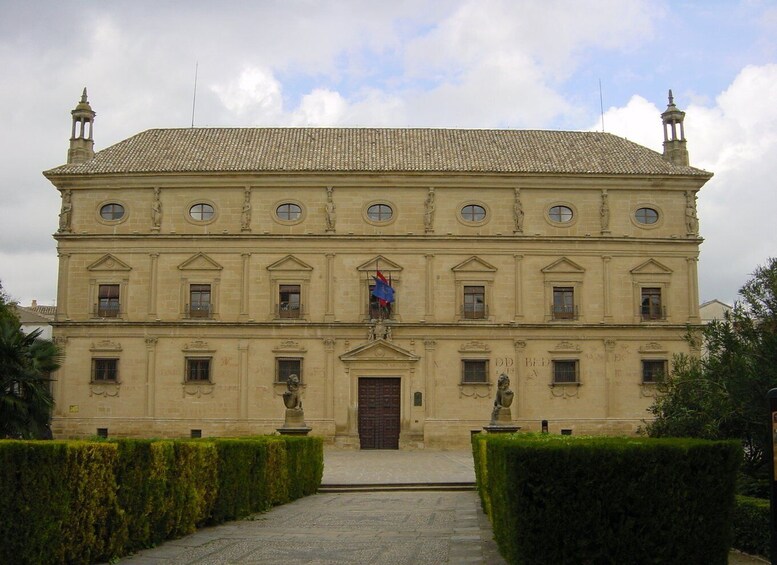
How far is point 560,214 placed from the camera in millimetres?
40344

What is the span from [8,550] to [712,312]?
70595mm

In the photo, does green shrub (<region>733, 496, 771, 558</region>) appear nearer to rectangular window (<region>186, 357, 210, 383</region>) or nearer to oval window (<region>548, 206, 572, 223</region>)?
oval window (<region>548, 206, 572, 223</region>)

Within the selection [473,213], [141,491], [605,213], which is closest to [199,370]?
[473,213]

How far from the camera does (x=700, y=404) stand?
1898 cm

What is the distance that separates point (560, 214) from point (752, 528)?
29.2m

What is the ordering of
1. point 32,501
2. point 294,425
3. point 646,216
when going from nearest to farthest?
point 32,501 → point 294,425 → point 646,216

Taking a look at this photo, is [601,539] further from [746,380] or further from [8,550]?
[746,380]

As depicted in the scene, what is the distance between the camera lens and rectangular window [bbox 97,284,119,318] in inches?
1565

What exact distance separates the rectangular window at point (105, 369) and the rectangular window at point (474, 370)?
1570cm

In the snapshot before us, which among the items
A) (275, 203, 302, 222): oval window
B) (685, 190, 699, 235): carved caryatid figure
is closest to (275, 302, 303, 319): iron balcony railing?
(275, 203, 302, 222): oval window

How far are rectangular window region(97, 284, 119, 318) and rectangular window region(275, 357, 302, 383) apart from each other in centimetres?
801

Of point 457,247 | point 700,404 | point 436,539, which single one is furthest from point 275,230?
point 436,539

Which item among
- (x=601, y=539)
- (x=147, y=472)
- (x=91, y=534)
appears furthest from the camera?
(x=147, y=472)

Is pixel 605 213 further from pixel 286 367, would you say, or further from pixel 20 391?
pixel 20 391
